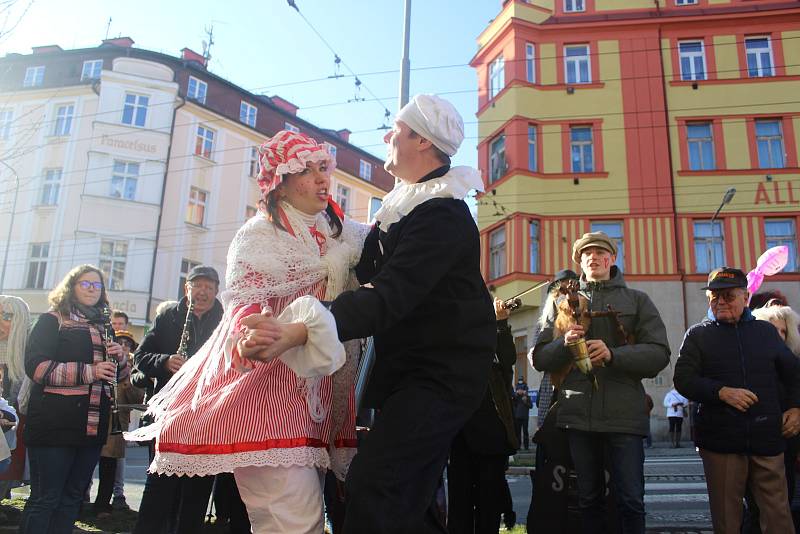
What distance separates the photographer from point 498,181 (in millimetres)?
23469

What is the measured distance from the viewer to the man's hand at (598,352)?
4.23 metres

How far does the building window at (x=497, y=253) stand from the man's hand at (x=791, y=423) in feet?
59.6

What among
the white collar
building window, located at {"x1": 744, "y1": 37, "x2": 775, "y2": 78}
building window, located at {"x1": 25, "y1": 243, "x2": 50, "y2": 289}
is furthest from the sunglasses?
building window, located at {"x1": 25, "y1": 243, "x2": 50, "y2": 289}

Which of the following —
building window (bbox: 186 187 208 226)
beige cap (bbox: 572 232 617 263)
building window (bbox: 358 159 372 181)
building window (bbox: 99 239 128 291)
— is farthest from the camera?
building window (bbox: 358 159 372 181)

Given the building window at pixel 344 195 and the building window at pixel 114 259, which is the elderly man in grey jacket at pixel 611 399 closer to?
the building window at pixel 114 259

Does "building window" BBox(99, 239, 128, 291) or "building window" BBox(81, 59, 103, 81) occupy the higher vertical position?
"building window" BBox(81, 59, 103, 81)

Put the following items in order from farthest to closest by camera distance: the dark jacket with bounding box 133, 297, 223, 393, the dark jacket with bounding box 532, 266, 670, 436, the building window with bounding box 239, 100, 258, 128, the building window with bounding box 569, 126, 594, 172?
the building window with bounding box 239, 100, 258, 128 < the building window with bounding box 569, 126, 594, 172 < the dark jacket with bounding box 133, 297, 223, 393 < the dark jacket with bounding box 532, 266, 670, 436

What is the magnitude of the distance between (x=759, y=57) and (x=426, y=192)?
24543 millimetres

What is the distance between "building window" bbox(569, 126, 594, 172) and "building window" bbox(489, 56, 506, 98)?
3100 millimetres

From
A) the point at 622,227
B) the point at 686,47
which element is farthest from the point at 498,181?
the point at 686,47

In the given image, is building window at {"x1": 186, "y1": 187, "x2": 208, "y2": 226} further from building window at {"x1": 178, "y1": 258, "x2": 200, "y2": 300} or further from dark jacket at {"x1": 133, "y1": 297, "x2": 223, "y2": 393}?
dark jacket at {"x1": 133, "y1": 297, "x2": 223, "y2": 393}

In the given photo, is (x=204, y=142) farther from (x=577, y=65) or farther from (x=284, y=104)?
(x=577, y=65)

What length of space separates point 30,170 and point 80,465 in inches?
1176

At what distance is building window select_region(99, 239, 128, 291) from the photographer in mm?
27644
